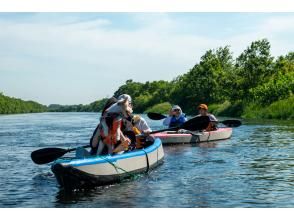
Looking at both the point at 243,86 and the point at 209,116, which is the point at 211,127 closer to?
the point at 209,116

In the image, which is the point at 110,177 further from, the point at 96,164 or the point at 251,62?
the point at 251,62

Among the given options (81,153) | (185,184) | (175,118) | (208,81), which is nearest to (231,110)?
(208,81)

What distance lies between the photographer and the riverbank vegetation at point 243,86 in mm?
39469

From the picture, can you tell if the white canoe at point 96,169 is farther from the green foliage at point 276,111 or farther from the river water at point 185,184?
the green foliage at point 276,111

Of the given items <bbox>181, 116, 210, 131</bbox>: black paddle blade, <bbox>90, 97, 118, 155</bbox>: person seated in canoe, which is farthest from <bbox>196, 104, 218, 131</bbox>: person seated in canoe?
<bbox>90, 97, 118, 155</bbox>: person seated in canoe

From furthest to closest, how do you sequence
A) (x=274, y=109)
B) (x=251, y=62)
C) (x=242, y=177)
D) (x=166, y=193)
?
(x=251, y=62) < (x=274, y=109) < (x=242, y=177) < (x=166, y=193)

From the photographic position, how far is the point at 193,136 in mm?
18016

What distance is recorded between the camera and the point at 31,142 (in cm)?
1991

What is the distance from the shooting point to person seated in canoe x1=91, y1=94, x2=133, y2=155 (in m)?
10.1

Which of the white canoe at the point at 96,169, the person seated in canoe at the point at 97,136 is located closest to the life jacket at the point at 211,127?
the white canoe at the point at 96,169

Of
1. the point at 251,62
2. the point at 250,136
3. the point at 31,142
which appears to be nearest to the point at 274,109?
the point at 251,62

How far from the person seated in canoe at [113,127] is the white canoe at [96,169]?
270 millimetres

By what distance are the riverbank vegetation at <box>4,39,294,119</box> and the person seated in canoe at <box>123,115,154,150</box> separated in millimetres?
22250

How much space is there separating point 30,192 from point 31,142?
1080 cm
